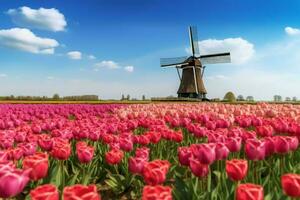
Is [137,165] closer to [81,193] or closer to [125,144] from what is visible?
[125,144]

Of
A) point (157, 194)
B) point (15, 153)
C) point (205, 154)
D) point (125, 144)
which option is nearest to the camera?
point (157, 194)

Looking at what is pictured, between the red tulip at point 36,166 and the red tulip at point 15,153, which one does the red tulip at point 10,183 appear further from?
the red tulip at point 15,153

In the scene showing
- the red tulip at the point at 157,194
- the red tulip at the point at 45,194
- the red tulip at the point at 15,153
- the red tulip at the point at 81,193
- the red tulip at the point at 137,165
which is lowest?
the red tulip at the point at 137,165

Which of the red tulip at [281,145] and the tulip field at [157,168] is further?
the red tulip at [281,145]

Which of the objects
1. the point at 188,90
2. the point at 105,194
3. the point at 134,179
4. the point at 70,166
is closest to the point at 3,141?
the point at 70,166

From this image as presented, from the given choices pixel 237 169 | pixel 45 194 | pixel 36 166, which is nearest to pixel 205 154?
pixel 237 169

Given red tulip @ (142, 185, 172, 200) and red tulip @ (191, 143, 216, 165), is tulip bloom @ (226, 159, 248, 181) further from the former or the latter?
red tulip @ (142, 185, 172, 200)

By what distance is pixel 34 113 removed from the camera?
11445 millimetres

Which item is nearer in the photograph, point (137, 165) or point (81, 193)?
point (81, 193)

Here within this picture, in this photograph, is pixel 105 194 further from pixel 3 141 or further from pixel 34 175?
pixel 34 175

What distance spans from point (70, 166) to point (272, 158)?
313 cm

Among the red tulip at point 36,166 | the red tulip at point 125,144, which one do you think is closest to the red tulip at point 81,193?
the red tulip at point 36,166

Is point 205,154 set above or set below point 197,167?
above

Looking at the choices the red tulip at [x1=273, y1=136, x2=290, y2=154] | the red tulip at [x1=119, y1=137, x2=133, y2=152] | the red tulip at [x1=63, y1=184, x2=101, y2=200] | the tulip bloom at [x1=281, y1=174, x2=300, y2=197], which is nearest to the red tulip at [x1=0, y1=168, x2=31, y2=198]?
the red tulip at [x1=63, y1=184, x2=101, y2=200]
